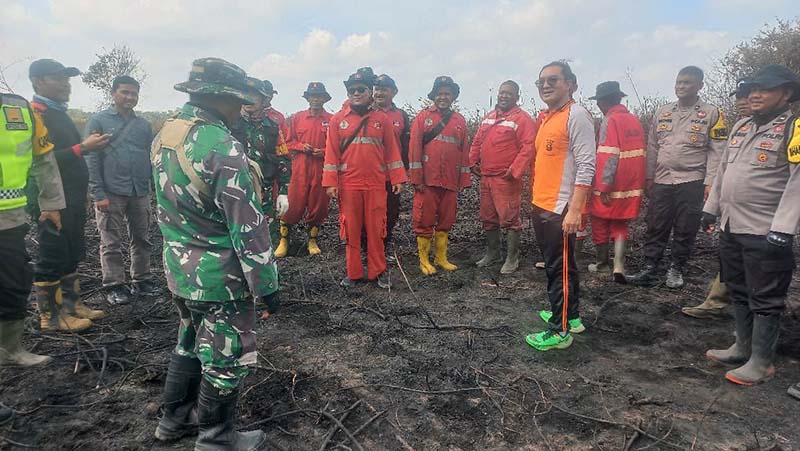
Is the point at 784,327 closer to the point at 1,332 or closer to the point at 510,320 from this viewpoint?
the point at 510,320

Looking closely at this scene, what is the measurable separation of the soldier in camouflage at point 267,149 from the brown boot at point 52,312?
2.32 m

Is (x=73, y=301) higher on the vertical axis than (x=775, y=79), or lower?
lower

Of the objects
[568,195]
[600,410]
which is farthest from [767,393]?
[568,195]

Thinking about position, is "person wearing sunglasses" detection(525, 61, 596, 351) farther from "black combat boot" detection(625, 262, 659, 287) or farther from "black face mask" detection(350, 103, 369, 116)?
"black face mask" detection(350, 103, 369, 116)

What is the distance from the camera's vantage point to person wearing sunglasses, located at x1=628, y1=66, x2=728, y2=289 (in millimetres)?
4648

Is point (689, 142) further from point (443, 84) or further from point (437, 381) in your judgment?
point (437, 381)

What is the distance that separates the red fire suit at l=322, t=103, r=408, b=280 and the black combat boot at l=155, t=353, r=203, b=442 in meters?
2.75

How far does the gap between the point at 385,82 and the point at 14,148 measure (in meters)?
3.77

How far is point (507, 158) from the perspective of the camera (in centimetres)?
552

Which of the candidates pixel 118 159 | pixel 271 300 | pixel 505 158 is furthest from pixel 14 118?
pixel 505 158

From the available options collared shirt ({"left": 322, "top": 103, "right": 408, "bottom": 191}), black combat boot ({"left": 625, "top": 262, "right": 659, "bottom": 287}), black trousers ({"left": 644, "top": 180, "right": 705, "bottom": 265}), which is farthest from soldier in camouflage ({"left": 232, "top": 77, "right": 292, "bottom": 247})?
black trousers ({"left": 644, "top": 180, "right": 705, "bottom": 265})

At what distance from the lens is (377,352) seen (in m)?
3.55

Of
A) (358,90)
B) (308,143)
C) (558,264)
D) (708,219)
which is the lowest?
(558,264)

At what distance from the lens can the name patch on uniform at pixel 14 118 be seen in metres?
3.01
